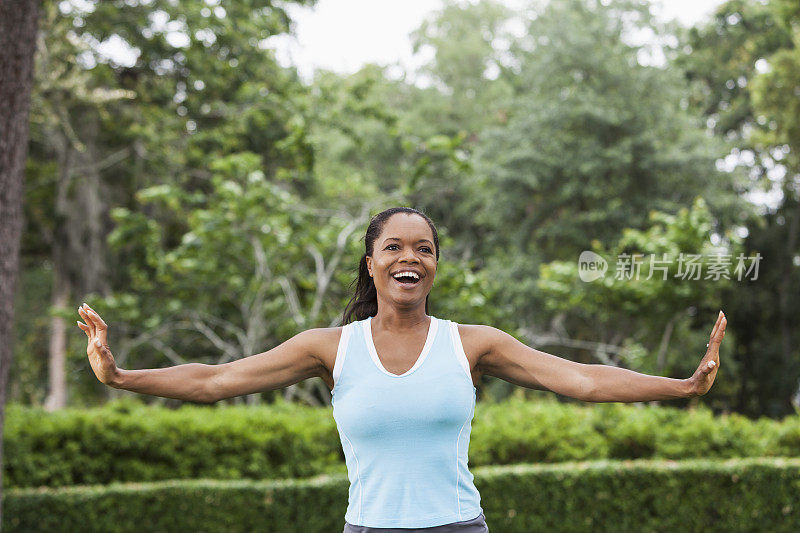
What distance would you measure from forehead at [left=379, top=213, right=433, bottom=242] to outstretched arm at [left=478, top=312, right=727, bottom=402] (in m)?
0.30

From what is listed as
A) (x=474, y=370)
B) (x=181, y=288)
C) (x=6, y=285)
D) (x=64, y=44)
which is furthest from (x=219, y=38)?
(x=474, y=370)

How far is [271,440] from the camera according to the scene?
22.9ft

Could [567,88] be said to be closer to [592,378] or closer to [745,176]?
[745,176]

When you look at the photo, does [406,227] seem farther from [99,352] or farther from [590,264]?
[590,264]

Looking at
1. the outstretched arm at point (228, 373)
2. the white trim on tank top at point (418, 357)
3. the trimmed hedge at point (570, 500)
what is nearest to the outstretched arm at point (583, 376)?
the white trim on tank top at point (418, 357)

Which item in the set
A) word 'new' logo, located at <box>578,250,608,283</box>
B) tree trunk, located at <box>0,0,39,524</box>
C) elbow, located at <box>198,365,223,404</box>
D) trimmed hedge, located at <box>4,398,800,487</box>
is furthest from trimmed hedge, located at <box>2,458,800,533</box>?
elbow, located at <box>198,365,223,404</box>

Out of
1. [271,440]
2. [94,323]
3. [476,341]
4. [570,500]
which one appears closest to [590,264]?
[570,500]

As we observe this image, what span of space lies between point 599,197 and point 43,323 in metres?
13.1

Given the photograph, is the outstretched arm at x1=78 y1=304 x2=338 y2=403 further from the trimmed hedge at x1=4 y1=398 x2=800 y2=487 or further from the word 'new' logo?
the word 'new' logo

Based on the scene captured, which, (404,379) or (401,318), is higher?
(401,318)

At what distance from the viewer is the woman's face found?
2141mm

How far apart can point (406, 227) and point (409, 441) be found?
1.84 feet

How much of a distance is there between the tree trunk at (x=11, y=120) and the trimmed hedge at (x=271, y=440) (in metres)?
1.96

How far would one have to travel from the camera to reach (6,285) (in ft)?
16.2
